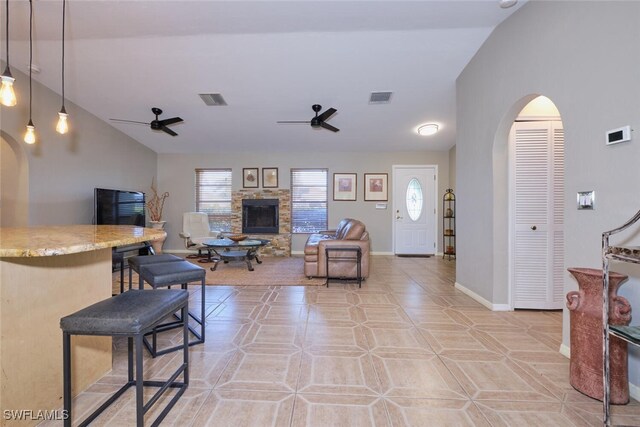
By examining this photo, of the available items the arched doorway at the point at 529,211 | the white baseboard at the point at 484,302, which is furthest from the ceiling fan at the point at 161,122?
the white baseboard at the point at 484,302

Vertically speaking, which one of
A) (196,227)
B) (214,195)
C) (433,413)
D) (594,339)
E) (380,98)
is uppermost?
(380,98)

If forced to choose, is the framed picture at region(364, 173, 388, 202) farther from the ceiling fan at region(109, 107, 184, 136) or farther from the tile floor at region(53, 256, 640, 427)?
the ceiling fan at region(109, 107, 184, 136)

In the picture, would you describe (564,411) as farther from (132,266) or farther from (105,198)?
(105,198)

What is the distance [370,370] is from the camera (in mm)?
1720

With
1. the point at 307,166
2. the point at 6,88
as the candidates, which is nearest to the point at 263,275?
the point at 307,166

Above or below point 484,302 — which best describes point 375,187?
above

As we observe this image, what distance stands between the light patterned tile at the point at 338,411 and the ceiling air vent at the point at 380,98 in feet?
12.5

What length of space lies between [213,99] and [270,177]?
2341 millimetres

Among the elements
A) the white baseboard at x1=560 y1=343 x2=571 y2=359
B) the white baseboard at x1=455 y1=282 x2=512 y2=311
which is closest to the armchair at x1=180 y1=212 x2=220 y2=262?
the white baseboard at x1=455 y1=282 x2=512 y2=311

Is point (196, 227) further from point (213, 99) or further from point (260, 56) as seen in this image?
point (260, 56)

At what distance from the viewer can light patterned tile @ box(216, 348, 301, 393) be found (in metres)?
1.57

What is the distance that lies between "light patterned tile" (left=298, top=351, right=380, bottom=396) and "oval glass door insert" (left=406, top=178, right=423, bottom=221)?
15.6 feet

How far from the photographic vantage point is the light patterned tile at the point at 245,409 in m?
1.30

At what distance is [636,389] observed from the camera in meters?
1.47
